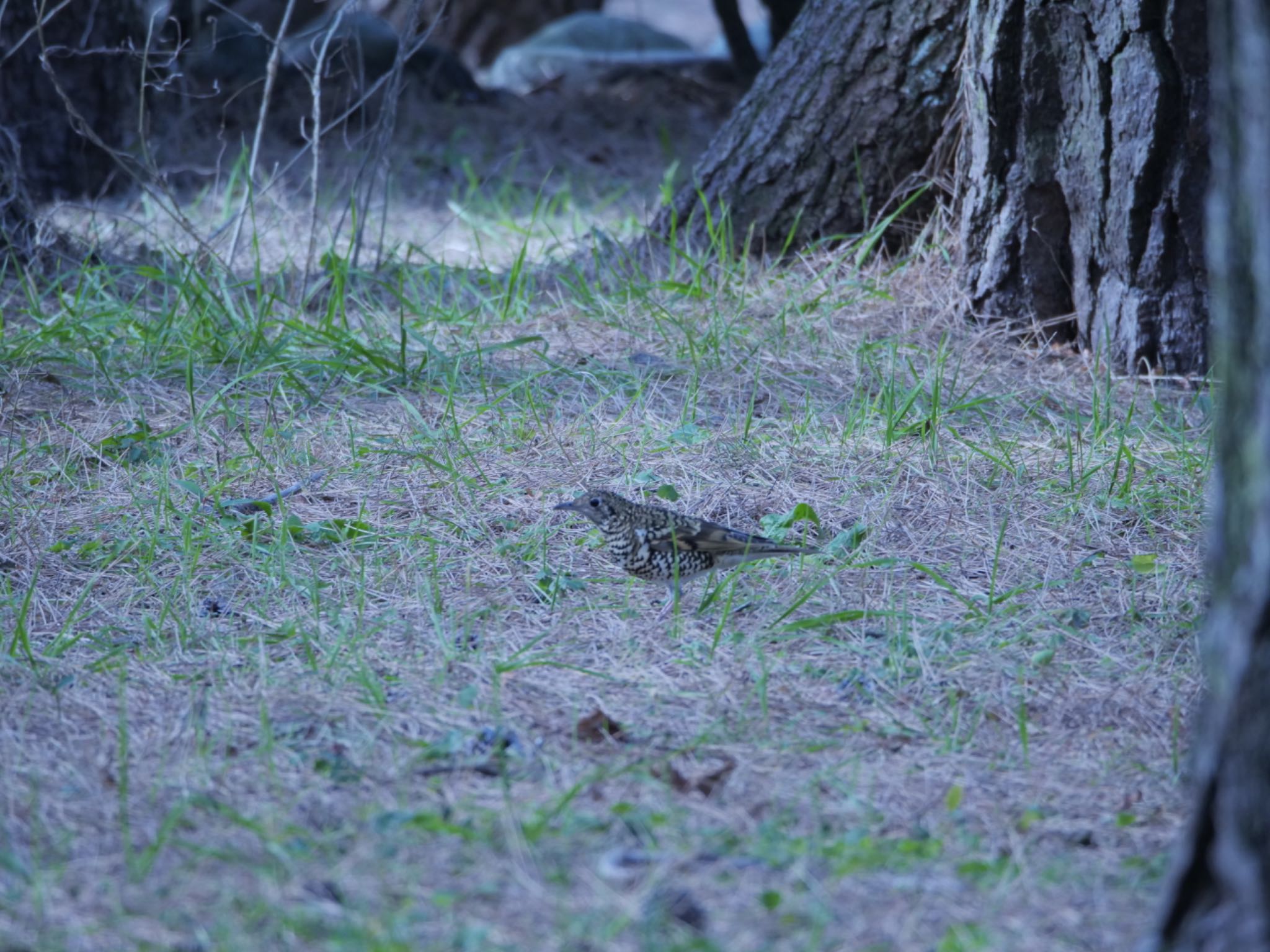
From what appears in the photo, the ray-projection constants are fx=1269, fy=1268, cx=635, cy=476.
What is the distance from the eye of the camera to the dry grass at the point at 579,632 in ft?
7.41

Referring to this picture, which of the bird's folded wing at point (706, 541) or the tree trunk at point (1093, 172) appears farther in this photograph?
the tree trunk at point (1093, 172)

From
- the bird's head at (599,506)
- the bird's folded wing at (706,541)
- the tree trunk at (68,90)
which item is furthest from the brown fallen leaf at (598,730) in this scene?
the tree trunk at (68,90)

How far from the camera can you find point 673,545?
331 centimetres

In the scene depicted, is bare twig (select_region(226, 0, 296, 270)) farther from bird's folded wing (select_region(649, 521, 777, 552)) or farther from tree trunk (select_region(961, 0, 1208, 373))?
tree trunk (select_region(961, 0, 1208, 373))

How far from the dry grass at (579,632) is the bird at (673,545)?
11 cm

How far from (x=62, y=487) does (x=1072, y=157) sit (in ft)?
12.7

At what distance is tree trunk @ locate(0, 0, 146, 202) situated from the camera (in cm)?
640

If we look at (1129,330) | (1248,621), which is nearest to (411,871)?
(1248,621)

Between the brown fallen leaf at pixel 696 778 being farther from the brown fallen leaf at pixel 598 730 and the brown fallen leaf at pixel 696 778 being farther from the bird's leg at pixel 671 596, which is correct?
the bird's leg at pixel 671 596

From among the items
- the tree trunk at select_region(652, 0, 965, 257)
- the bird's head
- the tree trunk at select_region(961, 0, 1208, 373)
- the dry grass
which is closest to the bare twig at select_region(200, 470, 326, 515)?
the dry grass

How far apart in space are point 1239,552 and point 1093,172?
3472mm

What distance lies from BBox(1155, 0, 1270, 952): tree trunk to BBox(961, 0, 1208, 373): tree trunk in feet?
10.1

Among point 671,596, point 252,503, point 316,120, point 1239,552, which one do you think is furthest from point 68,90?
point 1239,552

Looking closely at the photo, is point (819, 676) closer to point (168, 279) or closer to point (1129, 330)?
point (1129, 330)
